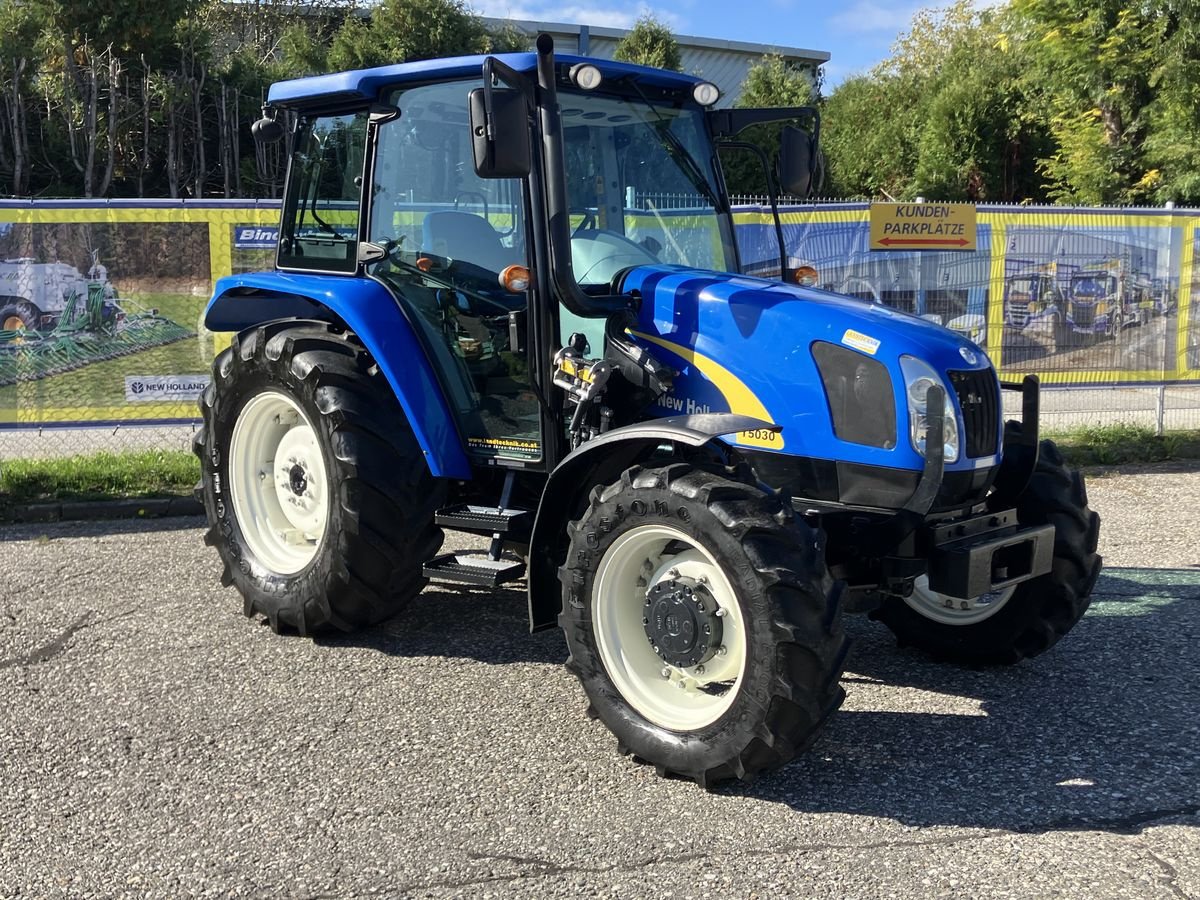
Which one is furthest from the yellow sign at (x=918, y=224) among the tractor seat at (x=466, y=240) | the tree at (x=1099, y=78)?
the tree at (x=1099, y=78)

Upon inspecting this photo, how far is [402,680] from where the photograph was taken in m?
5.11

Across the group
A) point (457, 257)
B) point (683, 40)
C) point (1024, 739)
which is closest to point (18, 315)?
point (457, 257)

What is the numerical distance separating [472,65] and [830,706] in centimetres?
291

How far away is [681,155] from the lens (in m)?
5.39

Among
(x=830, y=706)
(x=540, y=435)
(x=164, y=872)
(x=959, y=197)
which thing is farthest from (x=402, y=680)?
(x=959, y=197)

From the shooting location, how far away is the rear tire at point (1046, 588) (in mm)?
4887

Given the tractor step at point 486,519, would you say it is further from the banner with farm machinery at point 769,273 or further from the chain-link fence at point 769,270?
the chain-link fence at point 769,270

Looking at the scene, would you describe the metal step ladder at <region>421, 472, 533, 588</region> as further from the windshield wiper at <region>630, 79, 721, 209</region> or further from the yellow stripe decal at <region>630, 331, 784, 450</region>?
the windshield wiper at <region>630, 79, 721, 209</region>

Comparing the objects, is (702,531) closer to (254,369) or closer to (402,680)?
(402,680)

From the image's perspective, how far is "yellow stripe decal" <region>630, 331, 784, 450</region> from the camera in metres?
4.44

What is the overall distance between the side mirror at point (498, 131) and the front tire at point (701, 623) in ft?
3.76

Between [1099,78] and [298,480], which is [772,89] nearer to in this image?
[1099,78]

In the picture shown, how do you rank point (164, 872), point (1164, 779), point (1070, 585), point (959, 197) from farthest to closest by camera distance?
point (959, 197), point (1070, 585), point (1164, 779), point (164, 872)

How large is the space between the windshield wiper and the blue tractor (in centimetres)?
2
